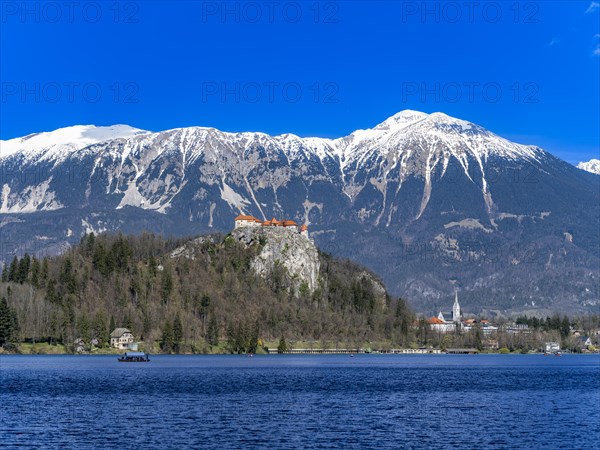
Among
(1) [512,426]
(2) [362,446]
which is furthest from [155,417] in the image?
(1) [512,426]

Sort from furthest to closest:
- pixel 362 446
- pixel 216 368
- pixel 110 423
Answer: pixel 216 368 < pixel 110 423 < pixel 362 446

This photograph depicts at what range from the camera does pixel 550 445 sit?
82.2m

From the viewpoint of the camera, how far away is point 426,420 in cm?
9819

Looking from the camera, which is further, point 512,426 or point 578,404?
point 578,404

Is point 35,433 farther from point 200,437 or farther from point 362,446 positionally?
point 362,446

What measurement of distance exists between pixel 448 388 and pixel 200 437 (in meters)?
65.6

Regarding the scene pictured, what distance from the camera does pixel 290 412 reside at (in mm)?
105000

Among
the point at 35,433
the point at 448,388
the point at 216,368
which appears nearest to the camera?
the point at 35,433

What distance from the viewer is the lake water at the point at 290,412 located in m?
83.9

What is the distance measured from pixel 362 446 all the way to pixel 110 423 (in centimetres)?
2648

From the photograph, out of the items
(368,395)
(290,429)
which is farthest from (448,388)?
(290,429)

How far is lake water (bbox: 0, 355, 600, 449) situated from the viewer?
275ft

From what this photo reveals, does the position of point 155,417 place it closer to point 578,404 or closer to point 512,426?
point 512,426

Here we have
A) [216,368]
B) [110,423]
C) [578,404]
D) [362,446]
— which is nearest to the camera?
[362,446]
